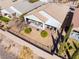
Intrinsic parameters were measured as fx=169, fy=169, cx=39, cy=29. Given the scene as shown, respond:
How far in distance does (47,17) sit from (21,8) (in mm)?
5890

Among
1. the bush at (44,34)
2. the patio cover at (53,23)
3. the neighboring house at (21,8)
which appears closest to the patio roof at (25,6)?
the neighboring house at (21,8)

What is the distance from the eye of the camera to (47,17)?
88.9 feet

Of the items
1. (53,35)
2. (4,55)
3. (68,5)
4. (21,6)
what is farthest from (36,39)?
(68,5)

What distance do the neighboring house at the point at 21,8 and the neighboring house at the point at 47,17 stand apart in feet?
5.13

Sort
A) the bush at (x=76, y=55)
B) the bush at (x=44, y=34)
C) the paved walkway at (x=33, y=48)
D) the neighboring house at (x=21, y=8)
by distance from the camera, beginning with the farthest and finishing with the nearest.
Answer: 1. the neighboring house at (x=21, y=8)
2. the bush at (x=44, y=34)
3. the paved walkway at (x=33, y=48)
4. the bush at (x=76, y=55)

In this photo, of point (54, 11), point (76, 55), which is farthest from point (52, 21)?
point (76, 55)

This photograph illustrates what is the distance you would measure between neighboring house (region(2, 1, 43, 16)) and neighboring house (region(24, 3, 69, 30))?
156cm

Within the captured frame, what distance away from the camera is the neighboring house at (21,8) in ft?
97.7

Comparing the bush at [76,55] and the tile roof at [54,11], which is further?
the tile roof at [54,11]

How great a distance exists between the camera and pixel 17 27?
27.4 metres

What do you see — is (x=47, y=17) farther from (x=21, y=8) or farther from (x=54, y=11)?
(x=21, y=8)

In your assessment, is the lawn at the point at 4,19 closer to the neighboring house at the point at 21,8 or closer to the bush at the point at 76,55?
the neighboring house at the point at 21,8

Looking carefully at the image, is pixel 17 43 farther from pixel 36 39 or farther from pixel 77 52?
pixel 77 52

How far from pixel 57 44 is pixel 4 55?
757 centimetres
